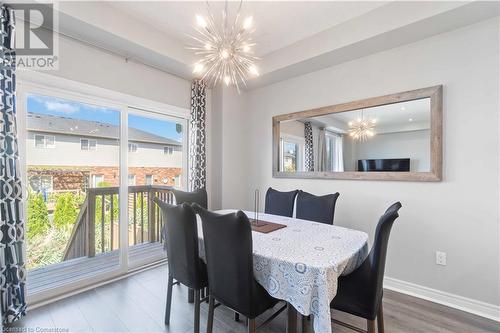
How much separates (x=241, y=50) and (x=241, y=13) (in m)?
0.83

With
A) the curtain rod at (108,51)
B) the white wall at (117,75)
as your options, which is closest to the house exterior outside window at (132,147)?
the white wall at (117,75)

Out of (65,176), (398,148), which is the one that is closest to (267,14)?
(398,148)

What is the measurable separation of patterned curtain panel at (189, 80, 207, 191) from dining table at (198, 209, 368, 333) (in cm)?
175

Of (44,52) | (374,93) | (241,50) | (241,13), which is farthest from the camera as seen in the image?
(374,93)

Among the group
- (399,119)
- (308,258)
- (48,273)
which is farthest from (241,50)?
(48,273)

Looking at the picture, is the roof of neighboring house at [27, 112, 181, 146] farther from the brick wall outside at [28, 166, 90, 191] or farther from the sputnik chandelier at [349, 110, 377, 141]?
the sputnik chandelier at [349, 110, 377, 141]

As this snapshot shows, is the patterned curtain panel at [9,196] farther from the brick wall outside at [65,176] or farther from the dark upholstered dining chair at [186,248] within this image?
the dark upholstered dining chair at [186,248]

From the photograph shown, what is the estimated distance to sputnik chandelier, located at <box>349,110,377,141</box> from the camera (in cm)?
279

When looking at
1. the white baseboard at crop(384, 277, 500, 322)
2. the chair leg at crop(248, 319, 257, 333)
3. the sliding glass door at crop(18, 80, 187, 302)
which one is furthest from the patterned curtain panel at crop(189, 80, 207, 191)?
the white baseboard at crop(384, 277, 500, 322)

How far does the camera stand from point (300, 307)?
1308mm

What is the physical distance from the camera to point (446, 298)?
2277mm

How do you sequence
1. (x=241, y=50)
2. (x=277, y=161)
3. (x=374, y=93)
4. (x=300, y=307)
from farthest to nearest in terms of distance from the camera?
(x=277, y=161) < (x=374, y=93) < (x=241, y=50) < (x=300, y=307)

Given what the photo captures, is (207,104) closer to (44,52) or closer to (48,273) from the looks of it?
(44,52)

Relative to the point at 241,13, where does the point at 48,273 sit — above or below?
below
